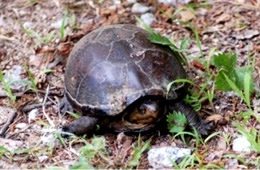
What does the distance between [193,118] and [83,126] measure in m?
0.70

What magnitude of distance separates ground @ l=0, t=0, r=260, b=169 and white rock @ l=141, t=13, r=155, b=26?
2.0 inches

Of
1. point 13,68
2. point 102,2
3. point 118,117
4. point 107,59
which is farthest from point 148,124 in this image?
point 102,2

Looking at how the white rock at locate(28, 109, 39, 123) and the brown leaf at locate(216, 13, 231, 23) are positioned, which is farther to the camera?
the brown leaf at locate(216, 13, 231, 23)

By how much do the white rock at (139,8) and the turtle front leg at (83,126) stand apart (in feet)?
5.24

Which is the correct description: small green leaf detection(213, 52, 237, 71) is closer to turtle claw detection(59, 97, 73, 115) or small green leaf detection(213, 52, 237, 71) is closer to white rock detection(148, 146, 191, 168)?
white rock detection(148, 146, 191, 168)

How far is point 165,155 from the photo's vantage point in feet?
9.39

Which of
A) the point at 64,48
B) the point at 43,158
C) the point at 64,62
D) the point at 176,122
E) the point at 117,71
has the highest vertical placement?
the point at 117,71

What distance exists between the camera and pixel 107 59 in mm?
3168

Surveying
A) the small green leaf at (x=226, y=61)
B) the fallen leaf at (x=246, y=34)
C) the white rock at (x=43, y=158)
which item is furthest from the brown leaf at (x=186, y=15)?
the white rock at (x=43, y=158)

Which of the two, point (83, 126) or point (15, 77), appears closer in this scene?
point (83, 126)

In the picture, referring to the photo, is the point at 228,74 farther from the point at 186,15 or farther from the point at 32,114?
the point at 32,114

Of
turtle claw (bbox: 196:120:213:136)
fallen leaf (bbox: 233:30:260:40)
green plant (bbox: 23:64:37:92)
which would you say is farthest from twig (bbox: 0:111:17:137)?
fallen leaf (bbox: 233:30:260:40)

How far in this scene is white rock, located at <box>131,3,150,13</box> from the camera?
447 cm

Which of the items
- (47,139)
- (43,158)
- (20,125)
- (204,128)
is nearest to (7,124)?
(20,125)
